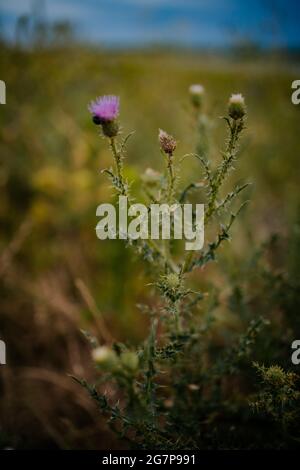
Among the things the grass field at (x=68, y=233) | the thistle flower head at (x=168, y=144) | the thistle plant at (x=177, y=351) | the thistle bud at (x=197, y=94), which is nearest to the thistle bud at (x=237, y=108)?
the thistle plant at (x=177, y=351)

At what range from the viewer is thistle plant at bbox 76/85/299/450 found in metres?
1.03

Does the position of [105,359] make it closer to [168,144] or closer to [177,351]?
[177,351]

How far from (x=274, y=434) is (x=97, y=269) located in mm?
1531

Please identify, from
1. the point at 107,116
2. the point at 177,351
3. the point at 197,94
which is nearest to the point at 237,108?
the point at 107,116

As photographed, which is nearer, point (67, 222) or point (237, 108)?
point (237, 108)

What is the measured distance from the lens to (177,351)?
107cm

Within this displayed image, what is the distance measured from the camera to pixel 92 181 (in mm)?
2631

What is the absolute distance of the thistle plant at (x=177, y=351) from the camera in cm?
103

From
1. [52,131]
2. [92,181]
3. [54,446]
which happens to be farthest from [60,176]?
Answer: [54,446]

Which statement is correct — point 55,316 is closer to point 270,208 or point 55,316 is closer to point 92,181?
point 92,181

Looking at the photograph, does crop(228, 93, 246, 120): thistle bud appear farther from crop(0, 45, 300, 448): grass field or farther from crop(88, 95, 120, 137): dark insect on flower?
crop(0, 45, 300, 448): grass field

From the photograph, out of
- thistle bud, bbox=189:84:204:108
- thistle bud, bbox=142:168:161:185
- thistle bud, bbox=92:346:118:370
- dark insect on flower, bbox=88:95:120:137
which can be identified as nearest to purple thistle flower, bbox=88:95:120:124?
dark insect on flower, bbox=88:95:120:137

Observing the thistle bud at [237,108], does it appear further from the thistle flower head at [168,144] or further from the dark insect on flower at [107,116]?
the dark insect on flower at [107,116]

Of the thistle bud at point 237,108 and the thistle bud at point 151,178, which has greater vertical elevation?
the thistle bud at point 237,108
